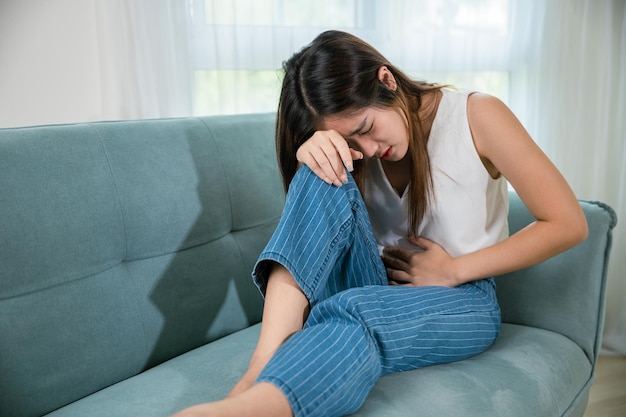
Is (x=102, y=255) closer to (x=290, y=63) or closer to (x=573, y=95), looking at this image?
(x=290, y=63)

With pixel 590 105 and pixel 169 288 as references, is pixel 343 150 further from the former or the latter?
pixel 590 105

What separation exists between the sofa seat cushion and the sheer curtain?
79 centimetres

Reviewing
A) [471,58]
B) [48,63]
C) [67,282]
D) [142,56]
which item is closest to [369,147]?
[67,282]

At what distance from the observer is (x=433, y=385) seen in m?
1.18

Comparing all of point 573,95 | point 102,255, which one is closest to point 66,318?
point 102,255

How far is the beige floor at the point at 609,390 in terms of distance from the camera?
6.67ft

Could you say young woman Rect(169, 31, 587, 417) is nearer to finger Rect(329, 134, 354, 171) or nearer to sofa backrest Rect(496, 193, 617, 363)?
finger Rect(329, 134, 354, 171)

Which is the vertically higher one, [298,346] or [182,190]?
[182,190]

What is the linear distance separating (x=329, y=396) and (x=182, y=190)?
63cm

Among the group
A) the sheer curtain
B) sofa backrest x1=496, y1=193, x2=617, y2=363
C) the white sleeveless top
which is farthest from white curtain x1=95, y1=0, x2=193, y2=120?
sofa backrest x1=496, y1=193, x2=617, y2=363

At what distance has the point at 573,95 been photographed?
2.53 m

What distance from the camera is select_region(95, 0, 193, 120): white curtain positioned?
176 centimetres

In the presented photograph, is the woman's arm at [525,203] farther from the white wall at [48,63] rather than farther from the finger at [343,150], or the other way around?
the white wall at [48,63]

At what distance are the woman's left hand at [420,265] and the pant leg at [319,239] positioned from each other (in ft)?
0.40
